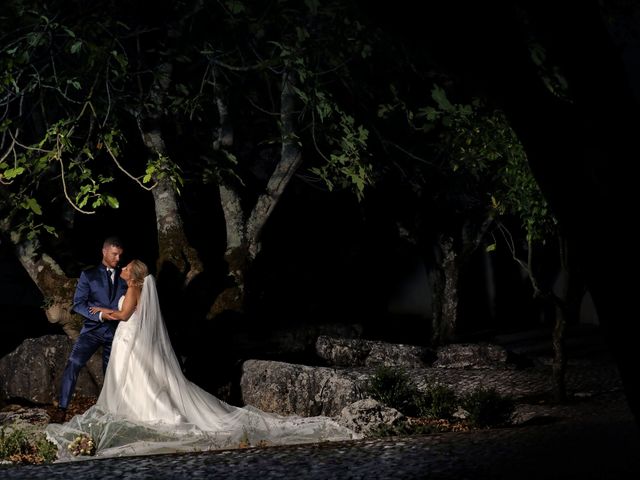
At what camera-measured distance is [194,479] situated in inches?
323

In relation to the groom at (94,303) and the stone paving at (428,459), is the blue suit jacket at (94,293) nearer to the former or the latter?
the groom at (94,303)

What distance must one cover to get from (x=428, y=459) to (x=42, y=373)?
768 centimetres

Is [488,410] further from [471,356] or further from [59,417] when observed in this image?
[59,417]

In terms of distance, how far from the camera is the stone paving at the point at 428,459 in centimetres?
807

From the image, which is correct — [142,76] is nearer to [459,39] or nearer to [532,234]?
[532,234]

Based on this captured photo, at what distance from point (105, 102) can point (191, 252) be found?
267cm

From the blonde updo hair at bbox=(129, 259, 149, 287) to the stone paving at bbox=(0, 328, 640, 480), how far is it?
9.30ft

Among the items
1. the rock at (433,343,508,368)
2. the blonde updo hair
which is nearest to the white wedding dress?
the blonde updo hair

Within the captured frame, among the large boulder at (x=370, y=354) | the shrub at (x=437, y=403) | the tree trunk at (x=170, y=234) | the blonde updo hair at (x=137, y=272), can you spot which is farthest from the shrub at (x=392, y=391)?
the tree trunk at (x=170, y=234)

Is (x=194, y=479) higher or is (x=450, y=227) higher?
(x=450, y=227)

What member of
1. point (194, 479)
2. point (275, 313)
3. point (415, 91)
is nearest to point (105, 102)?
point (194, 479)

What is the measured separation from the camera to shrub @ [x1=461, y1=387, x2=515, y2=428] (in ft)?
34.8

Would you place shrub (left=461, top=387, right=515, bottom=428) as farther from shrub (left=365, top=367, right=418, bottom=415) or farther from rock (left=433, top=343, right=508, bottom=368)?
rock (left=433, top=343, right=508, bottom=368)

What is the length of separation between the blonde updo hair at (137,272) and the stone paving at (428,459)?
2.84 m
